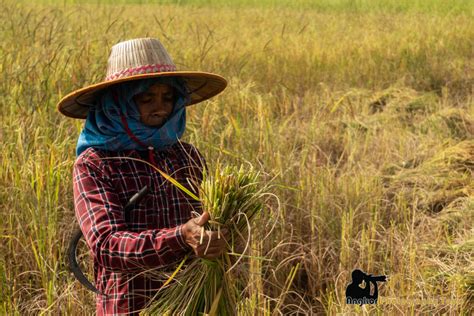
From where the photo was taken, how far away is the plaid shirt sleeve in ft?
4.35

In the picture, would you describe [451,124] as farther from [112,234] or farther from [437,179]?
[112,234]

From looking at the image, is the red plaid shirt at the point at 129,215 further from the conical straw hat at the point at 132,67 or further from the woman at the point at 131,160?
the conical straw hat at the point at 132,67

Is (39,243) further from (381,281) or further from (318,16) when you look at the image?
(318,16)

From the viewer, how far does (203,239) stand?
1.29m

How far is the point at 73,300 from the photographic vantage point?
2.09m

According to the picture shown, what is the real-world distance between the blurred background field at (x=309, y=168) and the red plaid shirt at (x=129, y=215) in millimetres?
258

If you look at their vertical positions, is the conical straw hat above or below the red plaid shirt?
above

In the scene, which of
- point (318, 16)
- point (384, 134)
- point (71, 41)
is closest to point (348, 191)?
point (384, 134)

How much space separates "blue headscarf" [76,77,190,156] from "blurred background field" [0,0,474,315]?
0.83 feet

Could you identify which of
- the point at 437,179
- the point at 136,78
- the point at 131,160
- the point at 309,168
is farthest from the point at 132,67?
the point at 437,179

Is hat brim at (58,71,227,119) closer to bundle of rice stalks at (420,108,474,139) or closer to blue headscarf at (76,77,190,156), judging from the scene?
blue headscarf at (76,77,190,156)

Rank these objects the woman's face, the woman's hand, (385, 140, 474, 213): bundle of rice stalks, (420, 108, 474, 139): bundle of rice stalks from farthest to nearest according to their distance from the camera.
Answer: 1. (420, 108, 474, 139): bundle of rice stalks
2. (385, 140, 474, 213): bundle of rice stalks
3. the woman's face
4. the woman's hand

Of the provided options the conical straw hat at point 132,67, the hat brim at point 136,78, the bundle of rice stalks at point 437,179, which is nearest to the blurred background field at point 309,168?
the bundle of rice stalks at point 437,179

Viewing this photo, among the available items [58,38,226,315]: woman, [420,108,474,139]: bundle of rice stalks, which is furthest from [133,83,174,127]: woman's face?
[420,108,474,139]: bundle of rice stalks
